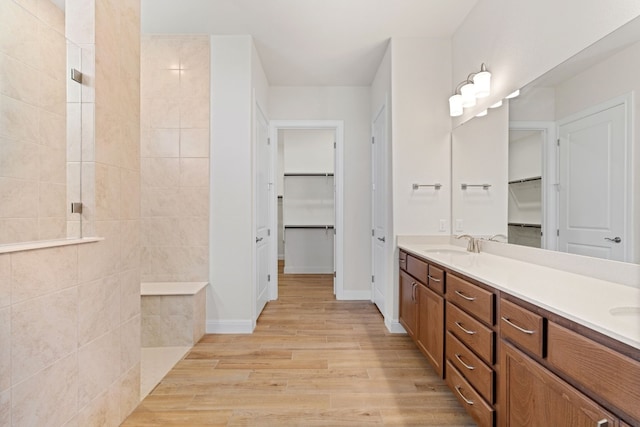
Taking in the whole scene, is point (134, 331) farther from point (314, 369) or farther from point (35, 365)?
point (314, 369)

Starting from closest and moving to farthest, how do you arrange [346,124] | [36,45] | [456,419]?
[36,45] → [456,419] → [346,124]

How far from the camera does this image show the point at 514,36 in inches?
85.6

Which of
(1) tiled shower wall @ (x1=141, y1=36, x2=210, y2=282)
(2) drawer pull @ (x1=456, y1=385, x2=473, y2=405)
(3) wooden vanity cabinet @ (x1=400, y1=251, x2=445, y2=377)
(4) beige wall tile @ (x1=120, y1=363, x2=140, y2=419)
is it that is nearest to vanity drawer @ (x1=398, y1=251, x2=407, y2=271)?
(3) wooden vanity cabinet @ (x1=400, y1=251, x2=445, y2=377)

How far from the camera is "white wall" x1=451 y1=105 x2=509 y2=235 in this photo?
7.72ft

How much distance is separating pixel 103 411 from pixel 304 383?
1164 millimetres

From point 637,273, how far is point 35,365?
2.45 m

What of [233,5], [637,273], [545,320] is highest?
[233,5]

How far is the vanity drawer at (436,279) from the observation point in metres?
2.06

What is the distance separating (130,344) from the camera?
6.20ft

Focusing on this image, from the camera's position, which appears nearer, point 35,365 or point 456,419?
point 35,365

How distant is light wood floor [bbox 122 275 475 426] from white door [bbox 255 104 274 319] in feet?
1.79

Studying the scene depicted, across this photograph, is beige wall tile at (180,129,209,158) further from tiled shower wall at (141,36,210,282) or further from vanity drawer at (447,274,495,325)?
vanity drawer at (447,274,495,325)

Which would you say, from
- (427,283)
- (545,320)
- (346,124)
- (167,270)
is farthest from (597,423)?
(346,124)

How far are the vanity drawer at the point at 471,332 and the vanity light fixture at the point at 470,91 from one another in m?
1.68
